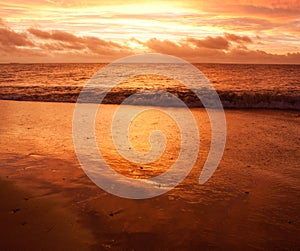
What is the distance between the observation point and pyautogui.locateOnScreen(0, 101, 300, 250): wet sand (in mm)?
4801

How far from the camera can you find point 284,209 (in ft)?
19.3

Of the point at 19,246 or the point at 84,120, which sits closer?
the point at 19,246

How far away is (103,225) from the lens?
521cm

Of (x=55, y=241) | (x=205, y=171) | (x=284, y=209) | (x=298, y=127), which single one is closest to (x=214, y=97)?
(x=298, y=127)

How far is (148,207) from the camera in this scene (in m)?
5.85

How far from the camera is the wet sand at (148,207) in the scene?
4.80m

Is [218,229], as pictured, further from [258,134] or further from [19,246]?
[258,134]

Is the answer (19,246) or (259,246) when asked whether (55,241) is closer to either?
(19,246)

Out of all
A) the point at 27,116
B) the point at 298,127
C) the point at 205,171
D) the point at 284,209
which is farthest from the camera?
the point at 27,116

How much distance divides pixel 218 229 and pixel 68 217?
7.80 ft

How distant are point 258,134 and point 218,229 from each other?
781 cm

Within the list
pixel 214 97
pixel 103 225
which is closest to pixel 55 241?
pixel 103 225

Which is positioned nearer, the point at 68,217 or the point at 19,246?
the point at 19,246

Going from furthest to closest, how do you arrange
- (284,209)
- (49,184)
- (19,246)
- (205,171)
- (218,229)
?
(205,171)
(49,184)
(284,209)
(218,229)
(19,246)
